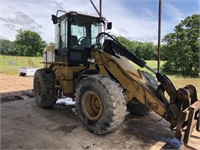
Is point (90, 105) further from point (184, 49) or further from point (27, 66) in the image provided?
point (184, 49)

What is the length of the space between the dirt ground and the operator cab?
4.55 feet

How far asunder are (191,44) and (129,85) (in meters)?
25.7

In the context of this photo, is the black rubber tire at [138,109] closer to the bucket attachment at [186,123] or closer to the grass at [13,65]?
the bucket attachment at [186,123]

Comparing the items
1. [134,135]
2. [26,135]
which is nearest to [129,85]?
[134,135]

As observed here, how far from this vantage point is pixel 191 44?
1078 inches

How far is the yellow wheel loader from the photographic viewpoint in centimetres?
376

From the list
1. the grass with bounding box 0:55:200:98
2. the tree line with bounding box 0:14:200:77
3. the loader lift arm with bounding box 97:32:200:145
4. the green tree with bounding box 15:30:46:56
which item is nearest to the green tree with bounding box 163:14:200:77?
the tree line with bounding box 0:14:200:77

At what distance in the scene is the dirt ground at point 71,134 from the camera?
3729mm

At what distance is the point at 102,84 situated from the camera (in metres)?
3.93

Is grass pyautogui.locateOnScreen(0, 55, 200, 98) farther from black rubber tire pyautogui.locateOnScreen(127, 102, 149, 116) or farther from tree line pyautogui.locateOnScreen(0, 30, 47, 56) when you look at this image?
tree line pyautogui.locateOnScreen(0, 30, 47, 56)

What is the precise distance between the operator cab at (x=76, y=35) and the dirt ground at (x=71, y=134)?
1.39 meters

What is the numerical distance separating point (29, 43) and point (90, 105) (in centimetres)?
5678

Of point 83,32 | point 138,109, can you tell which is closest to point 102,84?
point 138,109

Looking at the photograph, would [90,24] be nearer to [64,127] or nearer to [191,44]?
[64,127]
